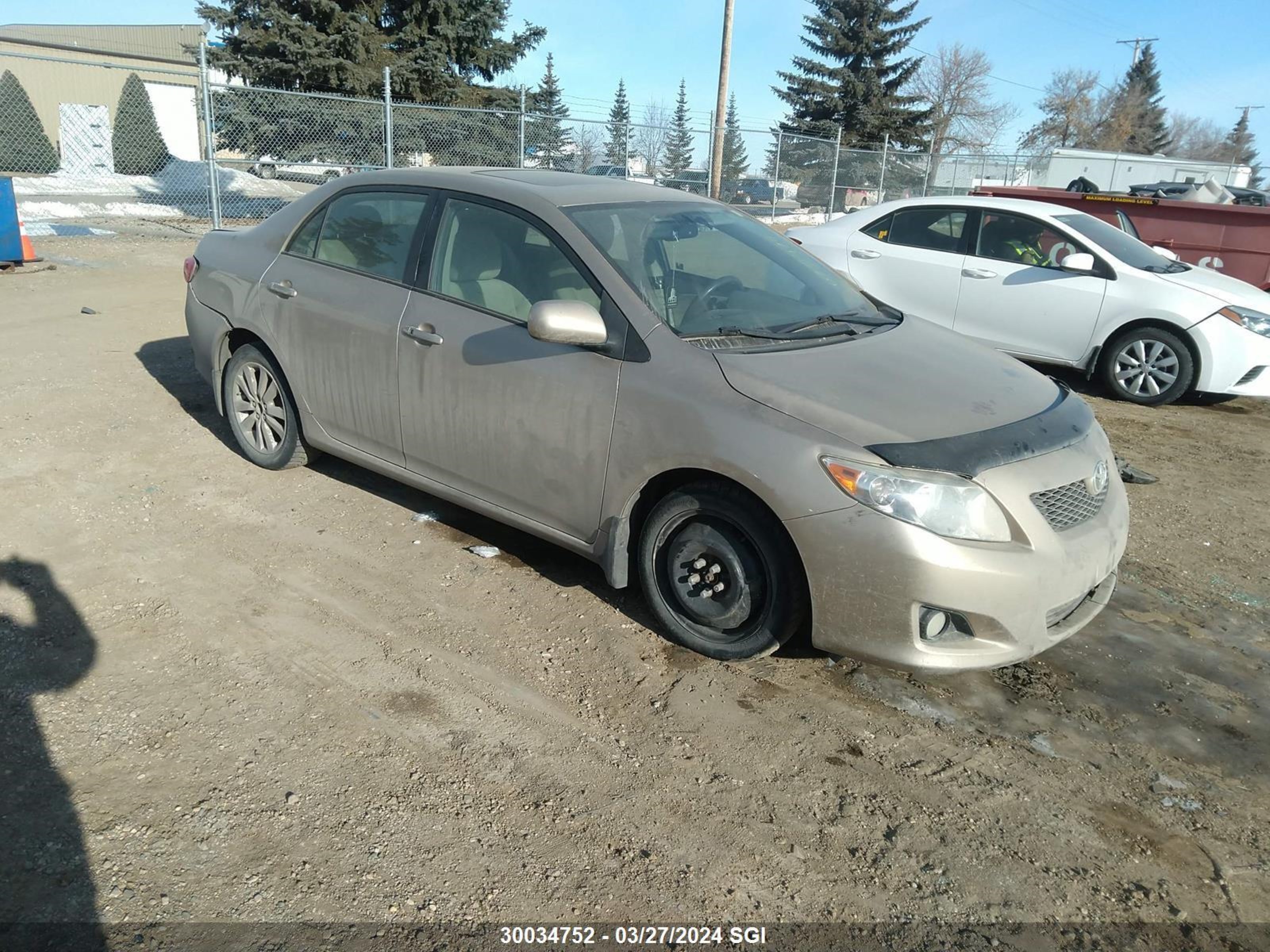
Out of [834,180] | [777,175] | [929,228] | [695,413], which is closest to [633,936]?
[695,413]

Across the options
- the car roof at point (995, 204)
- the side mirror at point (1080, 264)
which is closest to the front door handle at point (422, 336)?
the car roof at point (995, 204)

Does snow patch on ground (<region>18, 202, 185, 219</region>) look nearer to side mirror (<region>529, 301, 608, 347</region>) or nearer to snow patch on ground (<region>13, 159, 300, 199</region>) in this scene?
snow patch on ground (<region>13, 159, 300, 199</region>)

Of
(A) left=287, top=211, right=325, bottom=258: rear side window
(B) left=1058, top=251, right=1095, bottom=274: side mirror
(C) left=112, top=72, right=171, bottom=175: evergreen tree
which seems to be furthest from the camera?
(C) left=112, top=72, right=171, bottom=175: evergreen tree

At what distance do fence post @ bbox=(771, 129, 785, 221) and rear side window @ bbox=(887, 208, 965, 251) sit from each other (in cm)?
1296

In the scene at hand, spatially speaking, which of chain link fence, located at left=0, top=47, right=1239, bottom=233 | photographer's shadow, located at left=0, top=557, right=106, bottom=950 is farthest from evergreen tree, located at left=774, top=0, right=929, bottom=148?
photographer's shadow, located at left=0, top=557, right=106, bottom=950

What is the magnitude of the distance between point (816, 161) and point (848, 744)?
71.7 feet

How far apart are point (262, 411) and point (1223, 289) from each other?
7.45 m

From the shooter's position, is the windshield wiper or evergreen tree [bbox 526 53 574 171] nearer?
the windshield wiper

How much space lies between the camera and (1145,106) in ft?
222

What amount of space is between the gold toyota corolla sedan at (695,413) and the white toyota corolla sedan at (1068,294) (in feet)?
14.0

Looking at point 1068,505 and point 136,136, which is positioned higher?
point 136,136

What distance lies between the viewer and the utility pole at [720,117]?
19.8m

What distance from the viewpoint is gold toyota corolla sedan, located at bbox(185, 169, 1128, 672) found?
10.1 feet

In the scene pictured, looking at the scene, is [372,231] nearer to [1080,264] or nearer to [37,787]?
[37,787]
